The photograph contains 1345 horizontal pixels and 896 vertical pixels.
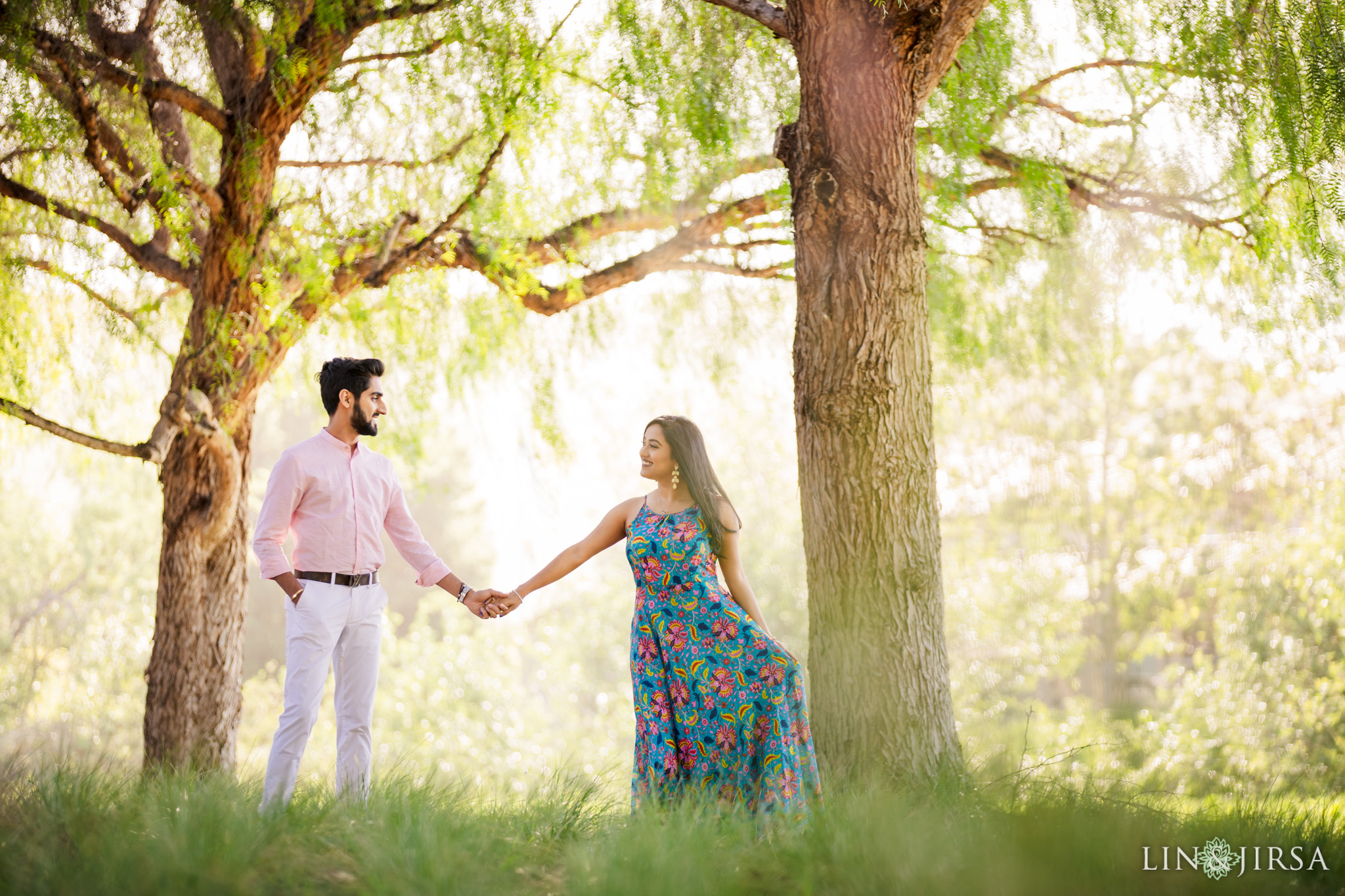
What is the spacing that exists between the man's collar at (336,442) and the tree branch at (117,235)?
7.95ft

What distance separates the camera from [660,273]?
284 inches

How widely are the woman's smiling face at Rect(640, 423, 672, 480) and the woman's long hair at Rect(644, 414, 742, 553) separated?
2cm

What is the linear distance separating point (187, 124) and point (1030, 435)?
1670 cm

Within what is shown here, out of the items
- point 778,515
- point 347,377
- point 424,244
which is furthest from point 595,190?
point 778,515

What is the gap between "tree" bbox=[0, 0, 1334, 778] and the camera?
4.12 meters

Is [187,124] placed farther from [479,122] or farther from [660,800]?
[660,800]

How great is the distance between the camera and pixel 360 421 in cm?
418

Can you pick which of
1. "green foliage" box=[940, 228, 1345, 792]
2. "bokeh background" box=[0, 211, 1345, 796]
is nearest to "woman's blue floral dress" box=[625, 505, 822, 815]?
"bokeh background" box=[0, 211, 1345, 796]

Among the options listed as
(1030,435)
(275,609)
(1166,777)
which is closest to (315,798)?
(1166,777)

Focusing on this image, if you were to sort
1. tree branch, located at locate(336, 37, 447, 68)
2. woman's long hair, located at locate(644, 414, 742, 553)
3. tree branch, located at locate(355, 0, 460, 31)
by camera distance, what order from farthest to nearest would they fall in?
tree branch, located at locate(336, 37, 447, 68), tree branch, located at locate(355, 0, 460, 31), woman's long hair, located at locate(644, 414, 742, 553)

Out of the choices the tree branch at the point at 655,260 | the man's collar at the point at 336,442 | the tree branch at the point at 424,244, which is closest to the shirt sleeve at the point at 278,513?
the man's collar at the point at 336,442

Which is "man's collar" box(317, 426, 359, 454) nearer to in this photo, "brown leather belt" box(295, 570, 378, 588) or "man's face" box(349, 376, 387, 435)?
"man's face" box(349, 376, 387, 435)

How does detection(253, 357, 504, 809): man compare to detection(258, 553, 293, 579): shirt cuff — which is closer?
detection(253, 357, 504, 809): man

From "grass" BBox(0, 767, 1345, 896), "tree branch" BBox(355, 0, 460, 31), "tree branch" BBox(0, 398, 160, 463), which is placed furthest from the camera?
"tree branch" BBox(355, 0, 460, 31)
